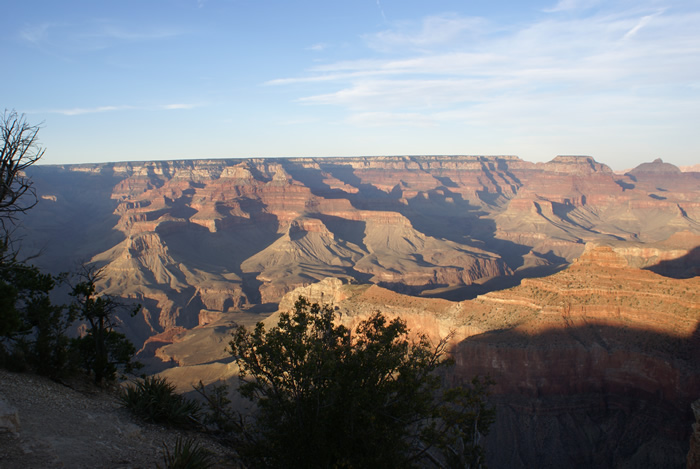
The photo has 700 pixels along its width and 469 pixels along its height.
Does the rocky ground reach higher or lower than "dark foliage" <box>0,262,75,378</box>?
lower

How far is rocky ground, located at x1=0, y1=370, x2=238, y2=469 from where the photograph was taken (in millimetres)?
11617

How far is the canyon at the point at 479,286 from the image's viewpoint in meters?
31.8

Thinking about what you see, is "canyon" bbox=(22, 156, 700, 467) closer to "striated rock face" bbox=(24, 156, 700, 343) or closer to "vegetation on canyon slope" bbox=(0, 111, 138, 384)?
"striated rock face" bbox=(24, 156, 700, 343)

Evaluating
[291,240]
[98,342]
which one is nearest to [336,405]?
[98,342]

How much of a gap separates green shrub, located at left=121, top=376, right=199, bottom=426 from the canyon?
2442 centimetres

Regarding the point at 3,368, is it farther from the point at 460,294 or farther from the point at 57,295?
the point at 57,295

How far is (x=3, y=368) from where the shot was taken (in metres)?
16.8

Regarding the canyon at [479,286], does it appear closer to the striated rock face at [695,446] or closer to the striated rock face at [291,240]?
the striated rock face at [291,240]

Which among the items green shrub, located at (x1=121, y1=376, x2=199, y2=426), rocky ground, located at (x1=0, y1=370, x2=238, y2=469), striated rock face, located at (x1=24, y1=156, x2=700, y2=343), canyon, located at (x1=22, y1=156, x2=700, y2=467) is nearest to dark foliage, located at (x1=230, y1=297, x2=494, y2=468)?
rocky ground, located at (x1=0, y1=370, x2=238, y2=469)

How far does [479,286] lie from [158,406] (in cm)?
9194

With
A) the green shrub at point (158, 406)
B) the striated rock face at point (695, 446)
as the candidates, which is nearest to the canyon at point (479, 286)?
the striated rock face at point (695, 446)

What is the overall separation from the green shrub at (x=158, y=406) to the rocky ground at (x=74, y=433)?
368 millimetres

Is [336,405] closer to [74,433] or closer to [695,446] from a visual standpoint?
[74,433]

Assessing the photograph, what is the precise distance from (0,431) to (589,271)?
4130 centimetres
